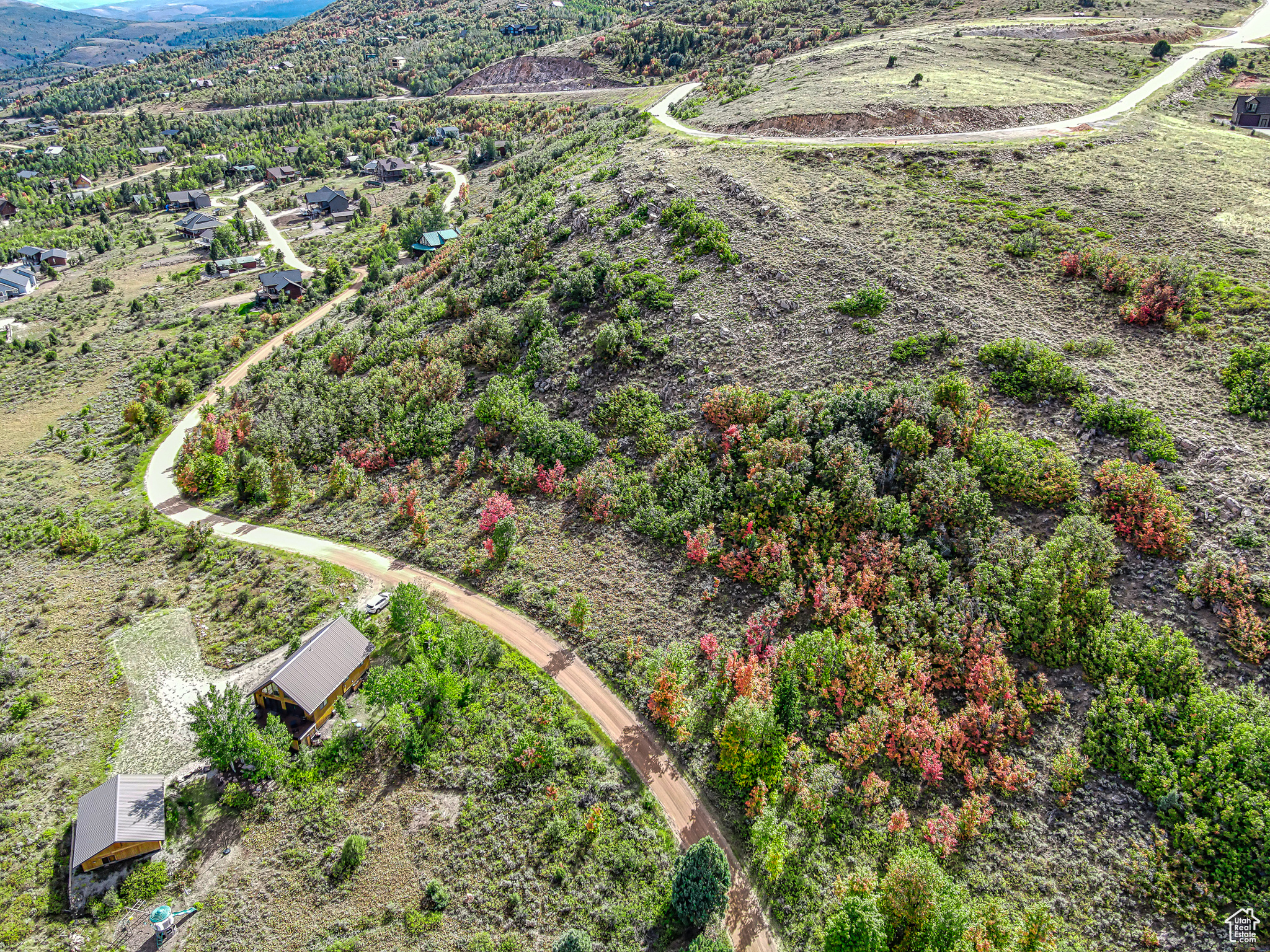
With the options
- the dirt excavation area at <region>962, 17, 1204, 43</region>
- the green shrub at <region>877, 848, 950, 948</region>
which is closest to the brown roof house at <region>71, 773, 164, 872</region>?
the green shrub at <region>877, 848, 950, 948</region>

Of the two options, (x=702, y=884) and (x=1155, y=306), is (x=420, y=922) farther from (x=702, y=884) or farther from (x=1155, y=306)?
(x=1155, y=306)

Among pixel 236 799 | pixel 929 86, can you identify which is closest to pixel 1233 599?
pixel 236 799

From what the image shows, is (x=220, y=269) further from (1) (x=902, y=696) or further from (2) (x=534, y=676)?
(1) (x=902, y=696)

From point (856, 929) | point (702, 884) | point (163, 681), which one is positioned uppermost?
point (856, 929)

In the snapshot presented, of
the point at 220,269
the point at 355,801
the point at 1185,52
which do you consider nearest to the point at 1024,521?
the point at 355,801

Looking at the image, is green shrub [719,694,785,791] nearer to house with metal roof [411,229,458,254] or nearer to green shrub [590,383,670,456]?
green shrub [590,383,670,456]
